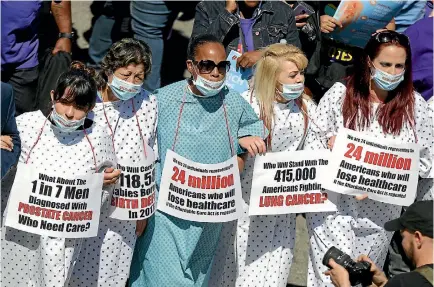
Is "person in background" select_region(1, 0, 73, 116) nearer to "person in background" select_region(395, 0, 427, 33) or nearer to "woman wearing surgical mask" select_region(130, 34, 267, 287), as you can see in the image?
"woman wearing surgical mask" select_region(130, 34, 267, 287)

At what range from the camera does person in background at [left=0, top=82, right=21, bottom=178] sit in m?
6.75

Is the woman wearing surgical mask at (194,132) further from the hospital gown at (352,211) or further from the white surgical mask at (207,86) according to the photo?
the hospital gown at (352,211)

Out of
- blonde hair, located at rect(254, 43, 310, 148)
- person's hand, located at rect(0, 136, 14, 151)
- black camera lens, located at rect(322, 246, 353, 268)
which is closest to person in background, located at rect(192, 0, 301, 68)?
blonde hair, located at rect(254, 43, 310, 148)

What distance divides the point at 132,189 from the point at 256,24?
1740mm

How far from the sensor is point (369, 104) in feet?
24.1

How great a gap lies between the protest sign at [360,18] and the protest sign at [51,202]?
99.2 inches

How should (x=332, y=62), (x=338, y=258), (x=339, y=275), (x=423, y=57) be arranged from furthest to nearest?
(x=332, y=62)
(x=423, y=57)
(x=338, y=258)
(x=339, y=275)

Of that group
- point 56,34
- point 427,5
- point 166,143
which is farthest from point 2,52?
point 427,5

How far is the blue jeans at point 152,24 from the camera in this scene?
9.48 meters

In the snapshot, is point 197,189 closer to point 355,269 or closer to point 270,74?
point 270,74

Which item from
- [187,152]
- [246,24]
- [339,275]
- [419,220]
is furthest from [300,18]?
[419,220]

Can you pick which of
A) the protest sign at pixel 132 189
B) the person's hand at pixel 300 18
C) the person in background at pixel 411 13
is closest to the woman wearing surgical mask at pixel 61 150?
the protest sign at pixel 132 189

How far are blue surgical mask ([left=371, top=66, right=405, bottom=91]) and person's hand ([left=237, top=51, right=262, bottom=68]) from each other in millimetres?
856

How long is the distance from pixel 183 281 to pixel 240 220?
1.80 feet
